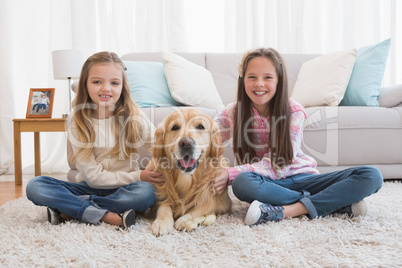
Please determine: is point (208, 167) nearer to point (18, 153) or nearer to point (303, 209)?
point (303, 209)

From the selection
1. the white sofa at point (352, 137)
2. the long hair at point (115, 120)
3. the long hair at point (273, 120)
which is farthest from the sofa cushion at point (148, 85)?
the long hair at point (273, 120)

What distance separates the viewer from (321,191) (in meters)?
1.76

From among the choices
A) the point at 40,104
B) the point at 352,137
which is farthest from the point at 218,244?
the point at 40,104

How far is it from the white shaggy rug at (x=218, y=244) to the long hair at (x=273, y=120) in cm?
36

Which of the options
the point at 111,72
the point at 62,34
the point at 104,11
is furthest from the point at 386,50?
the point at 62,34

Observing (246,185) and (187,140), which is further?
(246,185)

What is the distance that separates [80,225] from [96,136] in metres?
0.48

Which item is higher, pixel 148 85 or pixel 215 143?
pixel 148 85

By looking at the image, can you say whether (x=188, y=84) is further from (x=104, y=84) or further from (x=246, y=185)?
(x=246, y=185)

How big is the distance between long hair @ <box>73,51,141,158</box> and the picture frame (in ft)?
5.67

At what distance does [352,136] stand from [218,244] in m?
1.80

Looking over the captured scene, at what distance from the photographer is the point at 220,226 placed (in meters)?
1.59

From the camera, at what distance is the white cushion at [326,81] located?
310 cm

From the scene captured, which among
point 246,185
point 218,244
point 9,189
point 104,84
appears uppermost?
point 104,84
